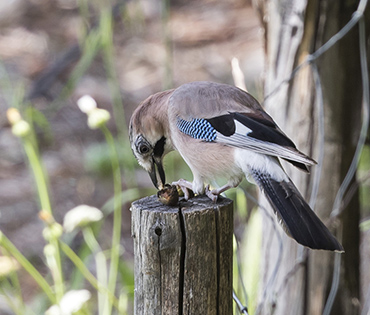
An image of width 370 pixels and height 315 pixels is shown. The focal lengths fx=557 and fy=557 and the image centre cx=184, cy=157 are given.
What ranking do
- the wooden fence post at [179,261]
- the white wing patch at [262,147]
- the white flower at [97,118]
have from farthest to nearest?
the white flower at [97,118] < the white wing patch at [262,147] < the wooden fence post at [179,261]

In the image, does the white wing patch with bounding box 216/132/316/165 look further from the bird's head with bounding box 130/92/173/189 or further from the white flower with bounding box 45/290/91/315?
the white flower with bounding box 45/290/91/315

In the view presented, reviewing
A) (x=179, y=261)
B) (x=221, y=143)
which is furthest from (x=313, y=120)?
(x=179, y=261)

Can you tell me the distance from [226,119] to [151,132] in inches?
16.7

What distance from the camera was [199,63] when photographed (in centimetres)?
684

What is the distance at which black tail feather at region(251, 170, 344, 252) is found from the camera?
1780 mm

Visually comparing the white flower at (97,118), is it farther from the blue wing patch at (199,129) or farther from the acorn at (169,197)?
the acorn at (169,197)

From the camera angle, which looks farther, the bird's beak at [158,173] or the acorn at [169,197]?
the bird's beak at [158,173]

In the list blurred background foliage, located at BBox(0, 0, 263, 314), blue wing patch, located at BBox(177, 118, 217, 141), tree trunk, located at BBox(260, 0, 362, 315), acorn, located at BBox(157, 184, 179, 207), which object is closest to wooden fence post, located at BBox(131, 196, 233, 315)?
acorn, located at BBox(157, 184, 179, 207)

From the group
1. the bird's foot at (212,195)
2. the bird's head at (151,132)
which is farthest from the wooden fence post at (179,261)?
the bird's head at (151,132)

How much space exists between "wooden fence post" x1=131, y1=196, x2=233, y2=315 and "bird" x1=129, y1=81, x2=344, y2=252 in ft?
0.88

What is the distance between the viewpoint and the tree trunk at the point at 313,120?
2740 mm

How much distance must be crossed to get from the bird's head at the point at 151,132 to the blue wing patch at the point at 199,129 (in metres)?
0.18

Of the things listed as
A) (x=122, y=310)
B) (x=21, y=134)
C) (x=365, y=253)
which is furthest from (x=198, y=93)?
(x=365, y=253)

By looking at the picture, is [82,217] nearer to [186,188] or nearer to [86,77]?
[186,188]
